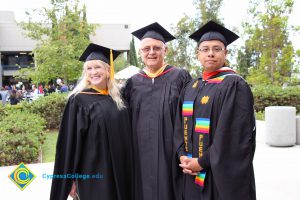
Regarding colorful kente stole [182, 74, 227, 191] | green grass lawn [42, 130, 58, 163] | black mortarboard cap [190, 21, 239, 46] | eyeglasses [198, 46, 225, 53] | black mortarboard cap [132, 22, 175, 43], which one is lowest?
green grass lawn [42, 130, 58, 163]

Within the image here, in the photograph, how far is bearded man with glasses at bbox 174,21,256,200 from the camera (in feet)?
7.59

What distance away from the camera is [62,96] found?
9.43 metres

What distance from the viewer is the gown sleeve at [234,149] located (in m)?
2.31

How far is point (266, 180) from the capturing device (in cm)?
456

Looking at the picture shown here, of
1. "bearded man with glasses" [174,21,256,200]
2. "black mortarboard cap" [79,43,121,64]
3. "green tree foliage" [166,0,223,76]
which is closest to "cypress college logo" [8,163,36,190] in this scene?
"black mortarboard cap" [79,43,121,64]

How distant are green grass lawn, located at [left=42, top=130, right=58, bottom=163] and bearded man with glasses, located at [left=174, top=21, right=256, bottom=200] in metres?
4.17

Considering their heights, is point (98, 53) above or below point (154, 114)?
above

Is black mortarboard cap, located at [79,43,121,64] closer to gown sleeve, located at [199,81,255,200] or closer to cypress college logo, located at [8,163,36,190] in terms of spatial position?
gown sleeve, located at [199,81,255,200]

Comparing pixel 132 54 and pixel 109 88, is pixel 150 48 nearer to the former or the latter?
pixel 109 88

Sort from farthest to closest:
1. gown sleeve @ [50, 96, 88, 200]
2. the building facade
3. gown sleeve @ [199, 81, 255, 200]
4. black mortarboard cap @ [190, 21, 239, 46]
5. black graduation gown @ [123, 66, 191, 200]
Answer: the building facade < black graduation gown @ [123, 66, 191, 200] < gown sleeve @ [50, 96, 88, 200] < black mortarboard cap @ [190, 21, 239, 46] < gown sleeve @ [199, 81, 255, 200]

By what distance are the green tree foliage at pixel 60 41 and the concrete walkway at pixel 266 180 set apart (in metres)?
8.32

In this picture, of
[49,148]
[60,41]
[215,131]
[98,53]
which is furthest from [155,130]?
[60,41]

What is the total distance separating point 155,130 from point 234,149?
0.89 meters

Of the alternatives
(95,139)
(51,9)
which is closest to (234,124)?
(95,139)
